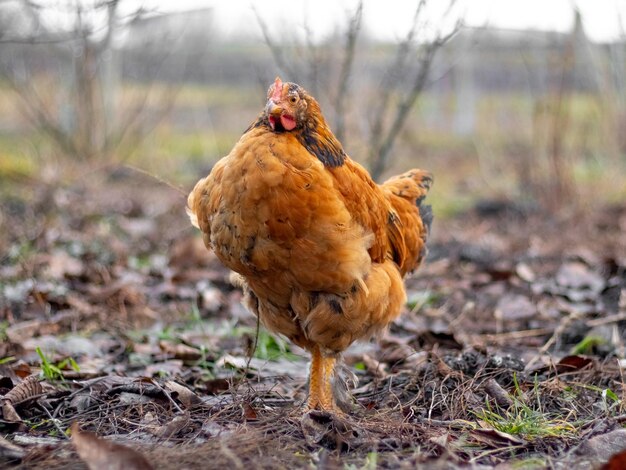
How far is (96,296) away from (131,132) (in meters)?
7.42

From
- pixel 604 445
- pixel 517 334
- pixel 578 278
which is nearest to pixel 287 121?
pixel 604 445

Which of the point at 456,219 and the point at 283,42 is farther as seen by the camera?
the point at 456,219

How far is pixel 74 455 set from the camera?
2.46m

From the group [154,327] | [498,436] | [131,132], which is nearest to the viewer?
[498,436]

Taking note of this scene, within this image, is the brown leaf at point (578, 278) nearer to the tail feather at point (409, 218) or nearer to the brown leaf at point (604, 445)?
the tail feather at point (409, 218)

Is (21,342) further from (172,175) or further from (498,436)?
(172,175)

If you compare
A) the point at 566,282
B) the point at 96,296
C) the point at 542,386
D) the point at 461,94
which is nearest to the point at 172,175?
the point at 96,296

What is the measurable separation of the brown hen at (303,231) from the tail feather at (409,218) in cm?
23

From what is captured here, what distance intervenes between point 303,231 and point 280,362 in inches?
69.1

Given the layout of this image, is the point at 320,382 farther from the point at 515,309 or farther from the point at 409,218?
the point at 515,309

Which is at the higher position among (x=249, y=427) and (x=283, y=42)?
(x=283, y=42)

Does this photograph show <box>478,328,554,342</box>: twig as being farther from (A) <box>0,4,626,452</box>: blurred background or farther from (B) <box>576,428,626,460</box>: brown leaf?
(B) <box>576,428,626,460</box>: brown leaf

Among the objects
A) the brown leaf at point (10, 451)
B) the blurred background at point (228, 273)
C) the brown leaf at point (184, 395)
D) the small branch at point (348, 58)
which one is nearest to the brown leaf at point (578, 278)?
the blurred background at point (228, 273)

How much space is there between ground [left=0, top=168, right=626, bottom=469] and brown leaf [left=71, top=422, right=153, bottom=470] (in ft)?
0.04
